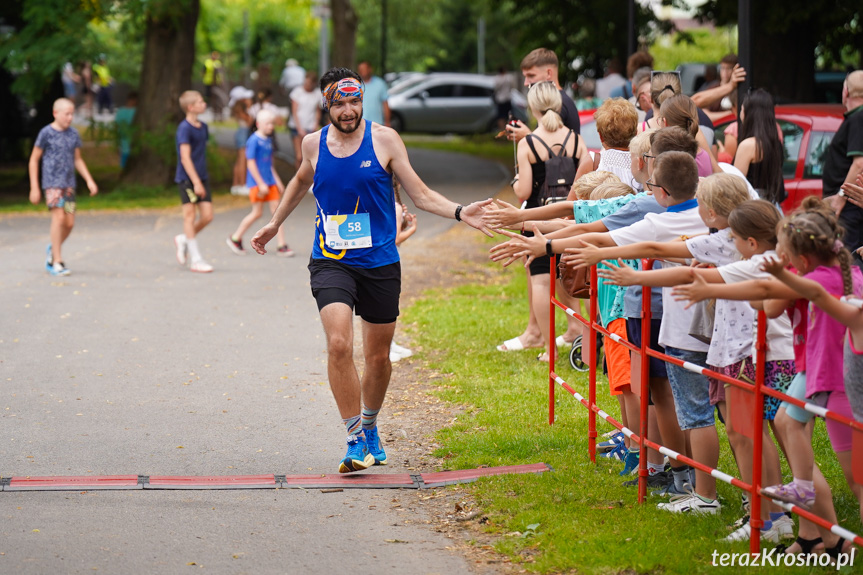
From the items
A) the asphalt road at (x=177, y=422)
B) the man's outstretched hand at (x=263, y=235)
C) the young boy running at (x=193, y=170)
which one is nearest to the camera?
the asphalt road at (x=177, y=422)

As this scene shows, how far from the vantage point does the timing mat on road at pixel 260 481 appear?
5730 millimetres

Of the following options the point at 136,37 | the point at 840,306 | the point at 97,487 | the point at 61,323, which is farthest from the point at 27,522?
the point at 136,37

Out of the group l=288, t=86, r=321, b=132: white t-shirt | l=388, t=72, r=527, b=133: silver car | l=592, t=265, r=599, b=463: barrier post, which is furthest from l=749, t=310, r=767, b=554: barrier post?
l=388, t=72, r=527, b=133: silver car

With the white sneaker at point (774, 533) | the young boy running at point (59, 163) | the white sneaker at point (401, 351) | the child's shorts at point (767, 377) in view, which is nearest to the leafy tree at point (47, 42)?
the young boy running at point (59, 163)

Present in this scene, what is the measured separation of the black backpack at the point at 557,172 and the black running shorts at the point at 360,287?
2.20m

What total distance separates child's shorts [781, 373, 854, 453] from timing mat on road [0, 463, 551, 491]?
1.83m

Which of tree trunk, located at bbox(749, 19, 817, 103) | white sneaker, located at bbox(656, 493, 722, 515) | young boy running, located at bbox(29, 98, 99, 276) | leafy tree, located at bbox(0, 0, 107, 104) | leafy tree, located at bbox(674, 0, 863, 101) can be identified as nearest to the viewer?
white sneaker, located at bbox(656, 493, 722, 515)

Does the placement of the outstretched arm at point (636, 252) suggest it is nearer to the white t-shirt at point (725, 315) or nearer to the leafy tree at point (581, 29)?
the white t-shirt at point (725, 315)

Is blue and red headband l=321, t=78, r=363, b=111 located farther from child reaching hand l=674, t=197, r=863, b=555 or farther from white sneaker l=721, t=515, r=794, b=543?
white sneaker l=721, t=515, r=794, b=543

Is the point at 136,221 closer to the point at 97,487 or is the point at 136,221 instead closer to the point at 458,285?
the point at 458,285

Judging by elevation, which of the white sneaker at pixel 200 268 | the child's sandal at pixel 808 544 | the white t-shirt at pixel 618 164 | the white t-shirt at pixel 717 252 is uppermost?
the white t-shirt at pixel 618 164

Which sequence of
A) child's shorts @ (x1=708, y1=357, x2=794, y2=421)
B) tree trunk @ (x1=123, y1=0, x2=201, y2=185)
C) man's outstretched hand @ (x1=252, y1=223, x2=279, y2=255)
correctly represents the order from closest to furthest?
1. child's shorts @ (x1=708, y1=357, x2=794, y2=421)
2. man's outstretched hand @ (x1=252, y1=223, x2=279, y2=255)
3. tree trunk @ (x1=123, y1=0, x2=201, y2=185)

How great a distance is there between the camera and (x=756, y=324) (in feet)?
15.0

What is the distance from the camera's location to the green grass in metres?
4.66
